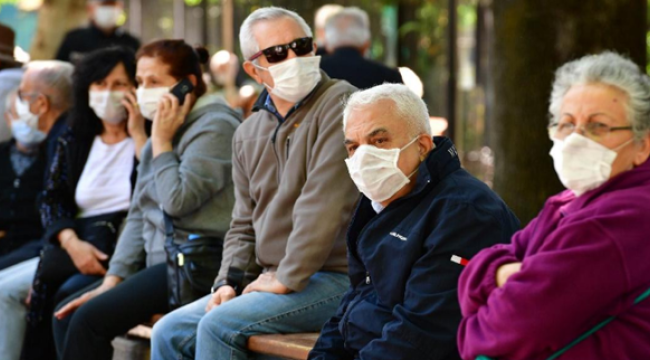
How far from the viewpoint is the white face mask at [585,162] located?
10.7 ft

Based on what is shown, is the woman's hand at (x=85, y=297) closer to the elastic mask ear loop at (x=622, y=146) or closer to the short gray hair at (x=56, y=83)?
the short gray hair at (x=56, y=83)

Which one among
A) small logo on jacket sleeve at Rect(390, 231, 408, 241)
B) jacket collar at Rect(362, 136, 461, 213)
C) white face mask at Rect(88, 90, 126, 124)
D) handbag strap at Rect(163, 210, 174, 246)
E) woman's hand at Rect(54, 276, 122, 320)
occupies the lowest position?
woman's hand at Rect(54, 276, 122, 320)

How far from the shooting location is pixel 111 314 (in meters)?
5.89

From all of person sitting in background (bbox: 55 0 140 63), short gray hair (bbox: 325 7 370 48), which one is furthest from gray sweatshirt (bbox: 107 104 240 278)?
person sitting in background (bbox: 55 0 140 63)

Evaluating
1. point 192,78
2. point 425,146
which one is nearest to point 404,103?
point 425,146

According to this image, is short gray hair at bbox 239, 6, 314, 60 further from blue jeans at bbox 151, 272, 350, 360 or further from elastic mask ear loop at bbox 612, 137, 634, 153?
elastic mask ear loop at bbox 612, 137, 634, 153

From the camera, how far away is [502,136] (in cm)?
677

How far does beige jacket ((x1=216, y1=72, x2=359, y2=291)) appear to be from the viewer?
4992 mm

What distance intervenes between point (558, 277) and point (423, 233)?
0.88m

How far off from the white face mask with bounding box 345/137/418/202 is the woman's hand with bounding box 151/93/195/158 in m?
2.05

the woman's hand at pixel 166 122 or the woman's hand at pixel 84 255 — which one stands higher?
the woman's hand at pixel 166 122

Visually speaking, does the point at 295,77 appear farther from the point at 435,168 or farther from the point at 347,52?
the point at 347,52

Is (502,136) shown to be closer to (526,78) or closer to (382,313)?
(526,78)

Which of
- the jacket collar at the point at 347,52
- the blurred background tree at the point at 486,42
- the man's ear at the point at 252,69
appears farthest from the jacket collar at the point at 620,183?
the jacket collar at the point at 347,52
